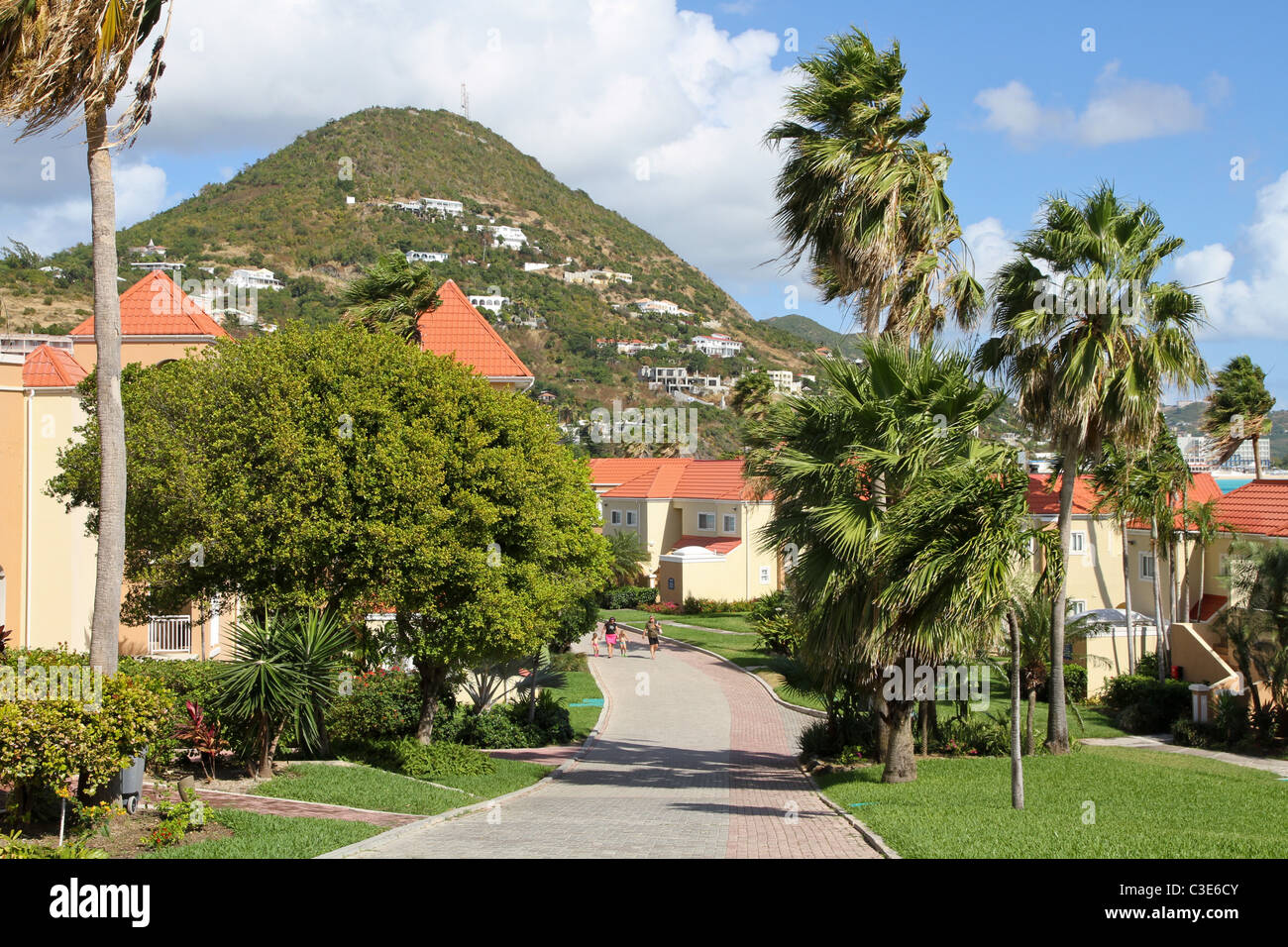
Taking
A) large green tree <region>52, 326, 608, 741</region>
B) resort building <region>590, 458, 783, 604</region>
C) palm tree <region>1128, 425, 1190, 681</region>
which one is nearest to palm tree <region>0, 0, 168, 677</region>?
large green tree <region>52, 326, 608, 741</region>

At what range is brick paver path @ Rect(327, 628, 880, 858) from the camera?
35.3 feet

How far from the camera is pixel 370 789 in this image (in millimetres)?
13703

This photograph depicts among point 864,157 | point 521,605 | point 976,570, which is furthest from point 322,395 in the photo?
point 976,570

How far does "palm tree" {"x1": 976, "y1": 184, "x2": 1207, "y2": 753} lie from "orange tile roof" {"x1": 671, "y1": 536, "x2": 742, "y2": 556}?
35.6 m

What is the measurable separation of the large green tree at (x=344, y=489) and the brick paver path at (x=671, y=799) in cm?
367

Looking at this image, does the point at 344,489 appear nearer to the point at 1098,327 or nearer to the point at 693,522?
the point at 1098,327

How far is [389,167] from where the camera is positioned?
14288 cm

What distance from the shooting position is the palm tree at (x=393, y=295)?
24.8 meters

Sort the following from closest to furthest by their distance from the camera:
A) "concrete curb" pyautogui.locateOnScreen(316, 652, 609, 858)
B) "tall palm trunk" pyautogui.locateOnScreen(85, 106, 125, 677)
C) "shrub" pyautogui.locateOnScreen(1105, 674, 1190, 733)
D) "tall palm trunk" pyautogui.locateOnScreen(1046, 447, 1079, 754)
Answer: "concrete curb" pyautogui.locateOnScreen(316, 652, 609, 858) → "tall palm trunk" pyautogui.locateOnScreen(85, 106, 125, 677) → "tall palm trunk" pyautogui.locateOnScreen(1046, 447, 1079, 754) → "shrub" pyautogui.locateOnScreen(1105, 674, 1190, 733)

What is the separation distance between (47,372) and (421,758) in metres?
14.7

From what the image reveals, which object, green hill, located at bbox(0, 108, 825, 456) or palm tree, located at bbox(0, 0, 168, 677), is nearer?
palm tree, located at bbox(0, 0, 168, 677)

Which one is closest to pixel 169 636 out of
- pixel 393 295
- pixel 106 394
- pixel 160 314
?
pixel 160 314

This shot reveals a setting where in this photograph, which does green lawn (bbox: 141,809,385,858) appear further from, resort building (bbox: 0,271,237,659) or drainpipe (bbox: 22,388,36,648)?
drainpipe (bbox: 22,388,36,648)
